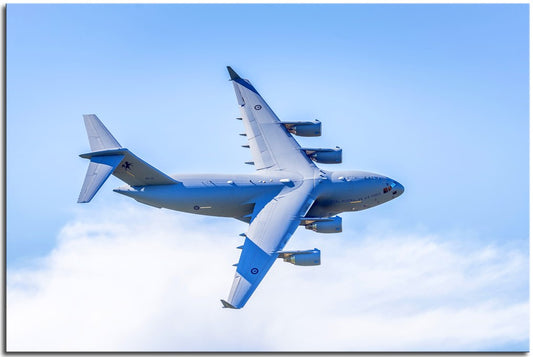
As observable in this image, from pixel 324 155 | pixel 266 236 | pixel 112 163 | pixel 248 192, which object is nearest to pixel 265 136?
pixel 324 155

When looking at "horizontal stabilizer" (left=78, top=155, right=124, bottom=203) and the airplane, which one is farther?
the airplane

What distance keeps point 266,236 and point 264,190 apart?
12.8 ft

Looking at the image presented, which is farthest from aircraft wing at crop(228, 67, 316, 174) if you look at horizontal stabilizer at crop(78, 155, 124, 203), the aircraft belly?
horizontal stabilizer at crop(78, 155, 124, 203)

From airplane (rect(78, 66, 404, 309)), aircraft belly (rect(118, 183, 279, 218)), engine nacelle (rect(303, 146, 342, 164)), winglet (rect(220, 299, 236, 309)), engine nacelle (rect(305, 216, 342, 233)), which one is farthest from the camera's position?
engine nacelle (rect(303, 146, 342, 164))

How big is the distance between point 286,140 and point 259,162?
2.49m

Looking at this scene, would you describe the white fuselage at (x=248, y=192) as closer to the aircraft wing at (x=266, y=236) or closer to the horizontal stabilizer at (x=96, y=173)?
the aircraft wing at (x=266, y=236)

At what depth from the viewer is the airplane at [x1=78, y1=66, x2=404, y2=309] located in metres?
63.9

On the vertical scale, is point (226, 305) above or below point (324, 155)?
below

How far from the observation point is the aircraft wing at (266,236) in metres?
61.2

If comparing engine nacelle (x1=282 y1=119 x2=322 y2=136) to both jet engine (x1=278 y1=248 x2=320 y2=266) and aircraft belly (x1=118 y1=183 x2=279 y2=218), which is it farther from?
jet engine (x1=278 y1=248 x2=320 y2=266)

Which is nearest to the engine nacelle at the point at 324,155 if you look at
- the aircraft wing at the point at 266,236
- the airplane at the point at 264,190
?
the airplane at the point at 264,190

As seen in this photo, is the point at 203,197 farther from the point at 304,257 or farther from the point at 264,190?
the point at 304,257

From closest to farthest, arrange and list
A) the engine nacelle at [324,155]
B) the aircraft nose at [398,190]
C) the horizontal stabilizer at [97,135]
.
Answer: the horizontal stabilizer at [97,135]
the aircraft nose at [398,190]
the engine nacelle at [324,155]

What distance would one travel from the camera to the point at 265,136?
7175cm
